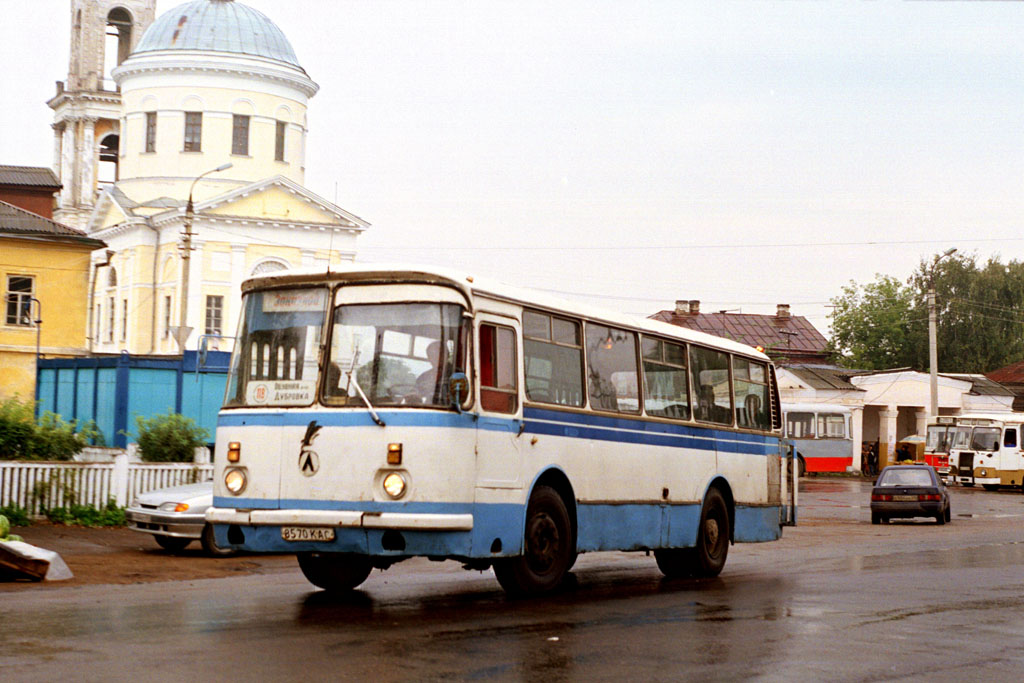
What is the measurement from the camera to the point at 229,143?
6975 centimetres

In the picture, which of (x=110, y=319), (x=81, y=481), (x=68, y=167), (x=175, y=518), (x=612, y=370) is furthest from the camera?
(x=68, y=167)

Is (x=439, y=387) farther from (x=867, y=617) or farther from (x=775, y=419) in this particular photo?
(x=775, y=419)

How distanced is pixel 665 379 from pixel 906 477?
20013mm

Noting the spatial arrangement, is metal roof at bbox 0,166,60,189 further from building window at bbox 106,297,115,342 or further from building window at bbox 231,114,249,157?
building window at bbox 231,114,249,157

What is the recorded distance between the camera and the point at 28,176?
76.4 metres

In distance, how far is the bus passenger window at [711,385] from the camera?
55.4 ft

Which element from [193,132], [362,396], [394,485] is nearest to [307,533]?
[394,485]

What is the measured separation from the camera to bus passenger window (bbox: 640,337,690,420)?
51.4 ft

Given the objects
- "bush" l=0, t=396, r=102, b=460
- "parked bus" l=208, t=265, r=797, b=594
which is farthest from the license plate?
"bush" l=0, t=396, r=102, b=460

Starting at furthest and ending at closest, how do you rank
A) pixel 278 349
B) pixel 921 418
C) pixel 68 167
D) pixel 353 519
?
pixel 68 167
pixel 921 418
pixel 278 349
pixel 353 519

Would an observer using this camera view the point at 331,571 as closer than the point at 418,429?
No

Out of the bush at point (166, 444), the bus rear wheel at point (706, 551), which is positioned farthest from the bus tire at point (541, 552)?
the bush at point (166, 444)

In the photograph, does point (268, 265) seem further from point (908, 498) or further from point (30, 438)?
point (30, 438)

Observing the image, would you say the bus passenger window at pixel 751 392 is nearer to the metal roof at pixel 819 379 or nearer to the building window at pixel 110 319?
the metal roof at pixel 819 379
